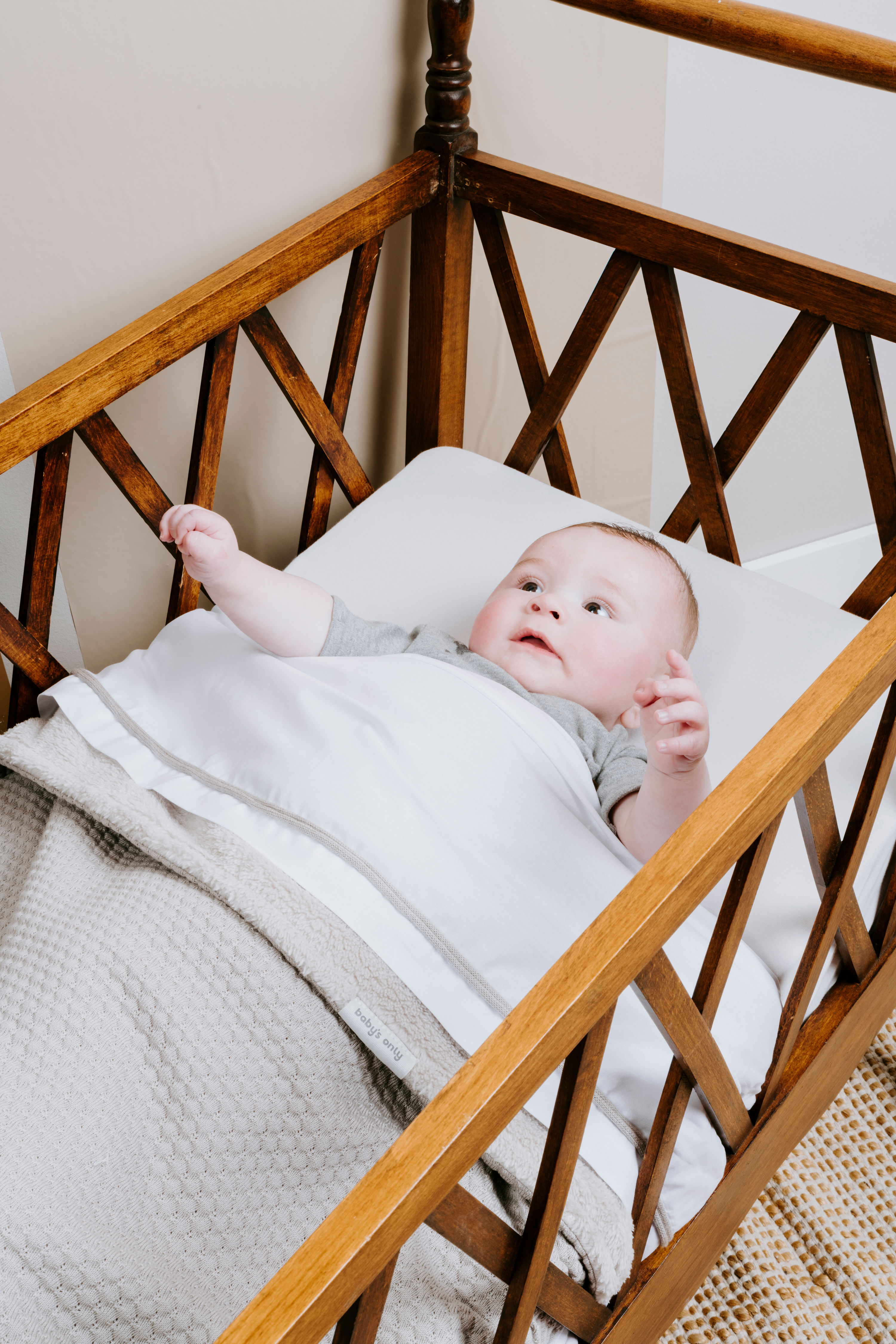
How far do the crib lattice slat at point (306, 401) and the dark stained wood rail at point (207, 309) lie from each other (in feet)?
0.09

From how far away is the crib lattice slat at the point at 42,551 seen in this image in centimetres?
92

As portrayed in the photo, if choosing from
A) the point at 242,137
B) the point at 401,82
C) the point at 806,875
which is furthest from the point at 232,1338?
the point at 401,82

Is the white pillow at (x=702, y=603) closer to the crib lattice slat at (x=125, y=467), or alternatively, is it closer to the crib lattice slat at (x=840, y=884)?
the crib lattice slat at (x=840, y=884)

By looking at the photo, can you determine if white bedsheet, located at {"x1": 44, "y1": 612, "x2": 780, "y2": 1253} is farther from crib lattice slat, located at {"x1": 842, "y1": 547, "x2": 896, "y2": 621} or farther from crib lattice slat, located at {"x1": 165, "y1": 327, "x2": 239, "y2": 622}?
crib lattice slat, located at {"x1": 842, "y1": 547, "x2": 896, "y2": 621}

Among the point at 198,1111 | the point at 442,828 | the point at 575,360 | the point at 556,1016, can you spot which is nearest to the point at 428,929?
the point at 442,828

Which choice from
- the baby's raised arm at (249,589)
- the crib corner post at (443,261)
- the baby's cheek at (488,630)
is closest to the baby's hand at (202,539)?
the baby's raised arm at (249,589)

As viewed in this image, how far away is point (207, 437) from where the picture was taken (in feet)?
3.43

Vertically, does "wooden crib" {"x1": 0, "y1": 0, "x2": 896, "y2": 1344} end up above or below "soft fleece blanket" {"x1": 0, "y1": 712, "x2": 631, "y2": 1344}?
above

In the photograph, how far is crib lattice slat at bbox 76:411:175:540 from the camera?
3.11 feet

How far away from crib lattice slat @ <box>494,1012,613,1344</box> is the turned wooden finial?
897 mm

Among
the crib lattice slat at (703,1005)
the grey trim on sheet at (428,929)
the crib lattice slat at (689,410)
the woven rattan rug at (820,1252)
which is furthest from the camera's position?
the crib lattice slat at (689,410)

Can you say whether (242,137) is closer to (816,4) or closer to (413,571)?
(413,571)

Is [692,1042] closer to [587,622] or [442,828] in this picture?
[442,828]

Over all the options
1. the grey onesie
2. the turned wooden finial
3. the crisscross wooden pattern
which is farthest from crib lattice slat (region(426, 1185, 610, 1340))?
the turned wooden finial
